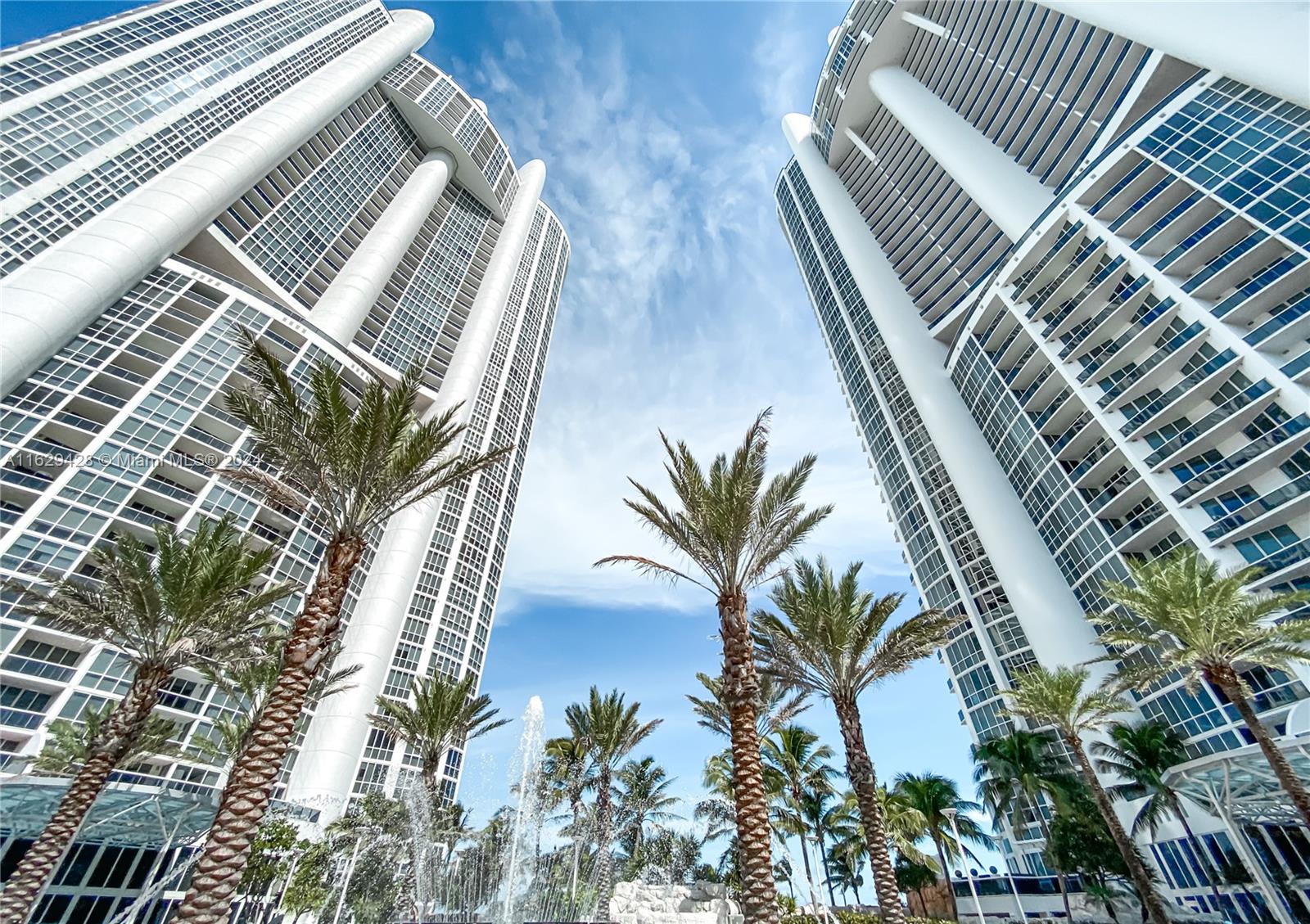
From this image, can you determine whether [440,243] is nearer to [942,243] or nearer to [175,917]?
[942,243]

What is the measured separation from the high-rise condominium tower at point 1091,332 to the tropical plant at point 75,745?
38.3 metres

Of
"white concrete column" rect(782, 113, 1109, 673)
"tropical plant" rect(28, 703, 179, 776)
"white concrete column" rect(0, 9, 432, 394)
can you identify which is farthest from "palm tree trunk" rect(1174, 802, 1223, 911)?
"white concrete column" rect(0, 9, 432, 394)

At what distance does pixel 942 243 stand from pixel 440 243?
2508 inches

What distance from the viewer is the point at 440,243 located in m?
77.3

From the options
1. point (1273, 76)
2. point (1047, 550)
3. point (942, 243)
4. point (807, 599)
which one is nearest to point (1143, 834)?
point (1047, 550)

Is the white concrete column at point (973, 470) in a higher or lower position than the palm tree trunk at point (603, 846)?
higher

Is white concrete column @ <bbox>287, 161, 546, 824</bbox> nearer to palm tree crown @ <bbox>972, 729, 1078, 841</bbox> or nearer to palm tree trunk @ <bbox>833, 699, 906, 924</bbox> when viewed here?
palm tree trunk @ <bbox>833, 699, 906, 924</bbox>

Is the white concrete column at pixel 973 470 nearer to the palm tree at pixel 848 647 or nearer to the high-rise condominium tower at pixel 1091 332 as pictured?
the high-rise condominium tower at pixel 1091 332

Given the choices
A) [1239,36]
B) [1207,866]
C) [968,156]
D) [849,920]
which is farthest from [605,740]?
[968,156]

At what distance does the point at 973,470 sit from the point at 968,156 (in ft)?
116

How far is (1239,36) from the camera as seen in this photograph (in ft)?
108

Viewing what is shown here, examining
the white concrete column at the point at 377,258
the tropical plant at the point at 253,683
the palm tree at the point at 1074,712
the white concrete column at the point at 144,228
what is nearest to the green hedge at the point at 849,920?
the palm tree at the point at 1074,712

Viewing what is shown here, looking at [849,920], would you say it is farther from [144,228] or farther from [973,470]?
[144,228]

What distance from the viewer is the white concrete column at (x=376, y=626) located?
130 feet
